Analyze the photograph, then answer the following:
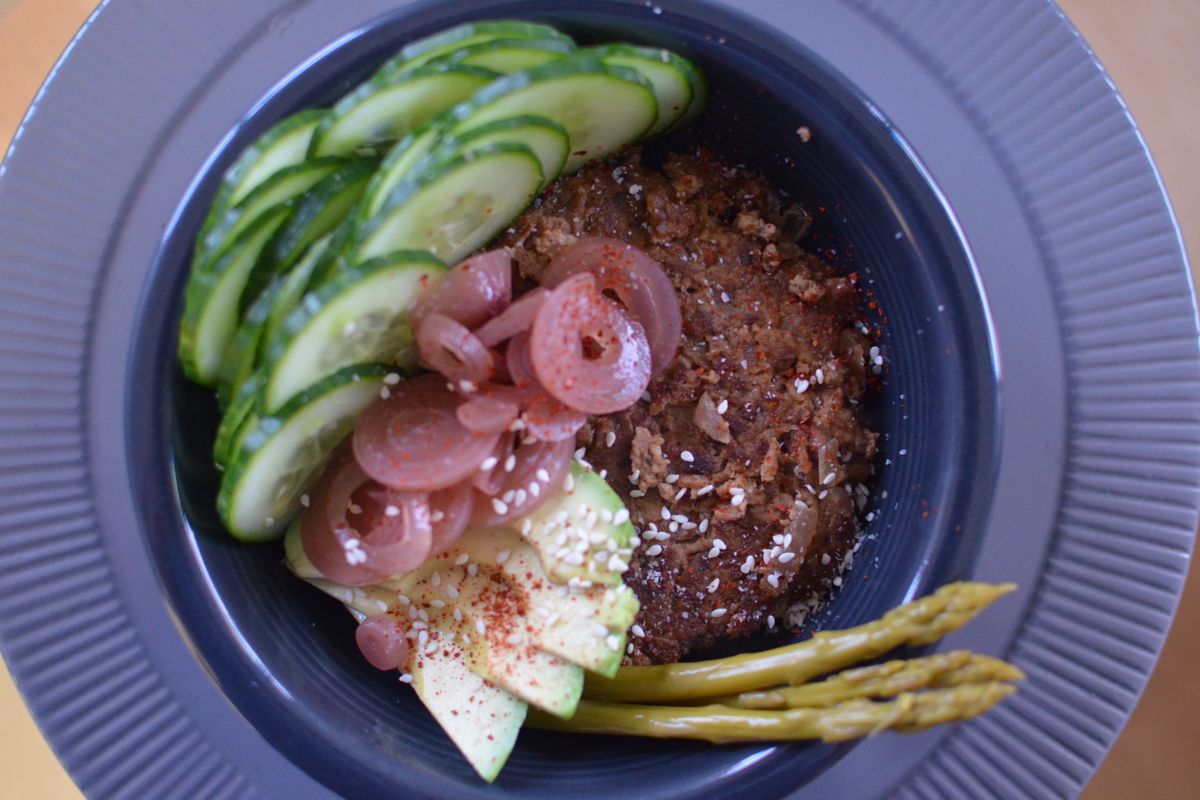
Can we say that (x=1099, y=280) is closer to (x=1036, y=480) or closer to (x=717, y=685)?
(x=1036, y=480)

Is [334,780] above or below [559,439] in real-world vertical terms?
below

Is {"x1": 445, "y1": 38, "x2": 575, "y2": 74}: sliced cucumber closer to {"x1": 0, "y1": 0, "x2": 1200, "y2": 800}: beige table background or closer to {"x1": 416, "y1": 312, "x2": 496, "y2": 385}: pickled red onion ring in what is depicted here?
{"x1": 416, "y1": 312, "x2": 496, "y2": 385}: pickled red onion ring

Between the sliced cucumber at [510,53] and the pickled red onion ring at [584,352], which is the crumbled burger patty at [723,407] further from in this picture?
the sliced cucumber at [510,53]

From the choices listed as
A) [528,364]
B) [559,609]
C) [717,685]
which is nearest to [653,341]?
[528,364]

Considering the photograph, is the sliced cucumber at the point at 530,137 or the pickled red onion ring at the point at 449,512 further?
the pickled red onion ring at the point at 449,512

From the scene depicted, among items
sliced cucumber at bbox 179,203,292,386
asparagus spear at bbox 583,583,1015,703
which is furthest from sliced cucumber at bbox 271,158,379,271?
asparagus spear at bbox 583,583,1015,703

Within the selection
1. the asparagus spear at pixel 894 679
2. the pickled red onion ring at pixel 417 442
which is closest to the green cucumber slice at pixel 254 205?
the pickled red onion ring at pixel 417 442

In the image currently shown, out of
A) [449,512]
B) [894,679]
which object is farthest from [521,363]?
[894,679]

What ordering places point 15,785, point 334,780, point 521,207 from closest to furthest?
point 334,780, point 521,207, point 15,785
